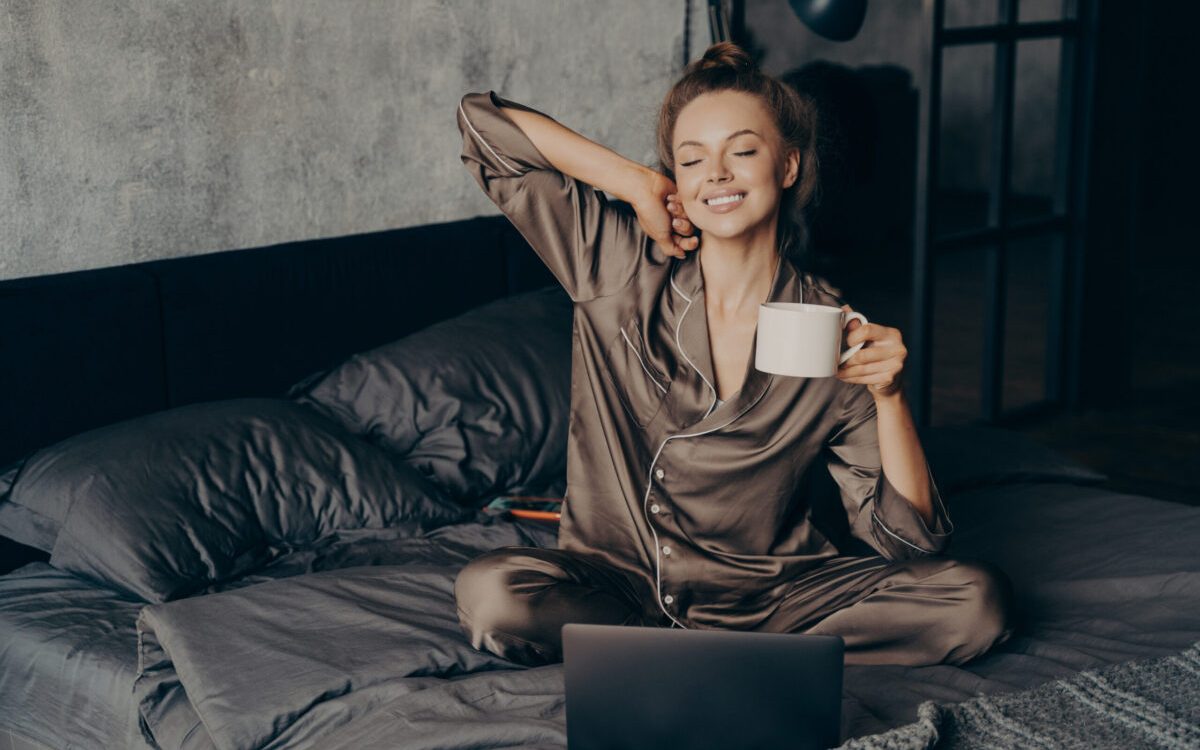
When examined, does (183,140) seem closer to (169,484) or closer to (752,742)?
(169,484)

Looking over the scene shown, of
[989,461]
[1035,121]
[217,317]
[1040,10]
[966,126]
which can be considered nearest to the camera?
[217,317]

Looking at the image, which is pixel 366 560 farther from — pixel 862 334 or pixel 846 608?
pixel 862 334

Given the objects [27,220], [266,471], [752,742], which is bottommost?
[752,742]

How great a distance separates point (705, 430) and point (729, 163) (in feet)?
1.25

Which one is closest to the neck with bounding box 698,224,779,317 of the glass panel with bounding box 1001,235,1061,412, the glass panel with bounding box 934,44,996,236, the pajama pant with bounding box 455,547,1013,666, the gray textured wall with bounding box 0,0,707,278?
the pajama pant with bounding box 455,547,1013,666

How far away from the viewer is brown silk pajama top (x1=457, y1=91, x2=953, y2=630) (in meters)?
1.84

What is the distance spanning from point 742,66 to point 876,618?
81cm

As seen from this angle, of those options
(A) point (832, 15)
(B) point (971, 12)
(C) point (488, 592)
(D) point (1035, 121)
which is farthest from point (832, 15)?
(B) point (971, 12)

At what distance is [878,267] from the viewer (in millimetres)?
6871

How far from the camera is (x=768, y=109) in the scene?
1.85 meters

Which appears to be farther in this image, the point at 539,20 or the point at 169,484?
the point at 539,20

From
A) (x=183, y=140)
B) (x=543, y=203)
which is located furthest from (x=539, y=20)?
(x=543, y=203)

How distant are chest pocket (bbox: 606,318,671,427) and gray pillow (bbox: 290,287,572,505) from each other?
0.60 meters

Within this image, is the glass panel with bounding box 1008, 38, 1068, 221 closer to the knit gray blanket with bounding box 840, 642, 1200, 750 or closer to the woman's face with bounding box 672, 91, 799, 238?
the woman's face with bounding box 672, 91, 799, 238
